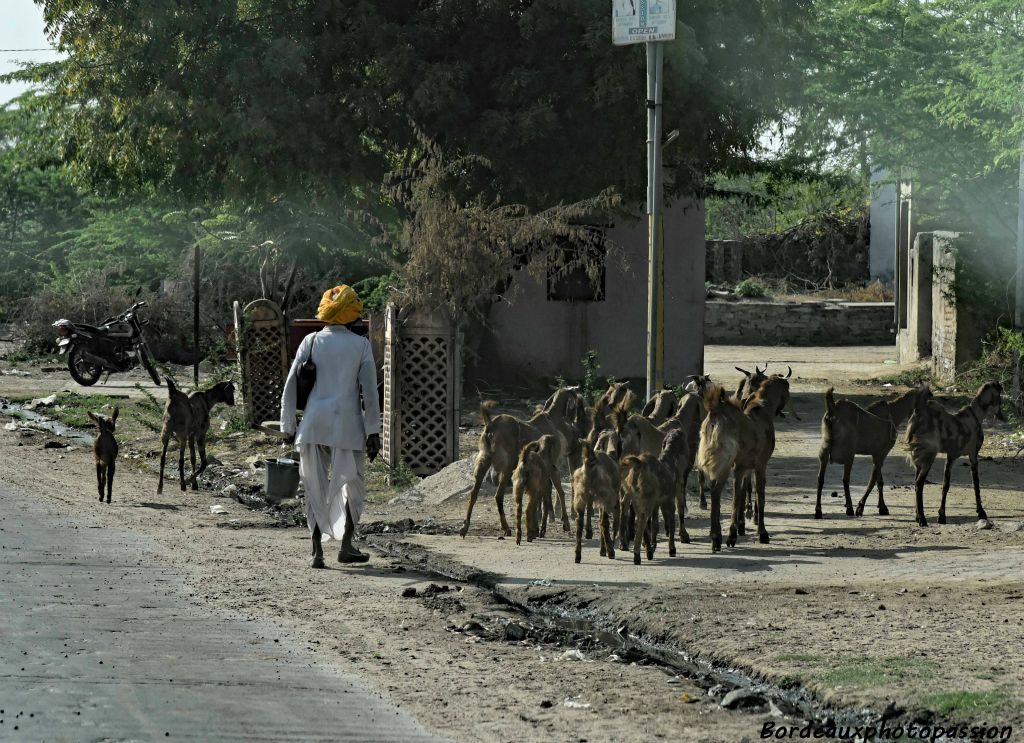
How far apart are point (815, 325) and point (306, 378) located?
101 ft

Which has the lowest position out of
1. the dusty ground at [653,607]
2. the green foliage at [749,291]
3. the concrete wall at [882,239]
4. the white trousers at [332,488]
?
the dusty ground at [653,607]

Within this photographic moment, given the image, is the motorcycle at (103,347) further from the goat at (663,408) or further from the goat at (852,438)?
the goat at (852,438)

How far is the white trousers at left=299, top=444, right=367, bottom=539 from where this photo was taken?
11195 mm

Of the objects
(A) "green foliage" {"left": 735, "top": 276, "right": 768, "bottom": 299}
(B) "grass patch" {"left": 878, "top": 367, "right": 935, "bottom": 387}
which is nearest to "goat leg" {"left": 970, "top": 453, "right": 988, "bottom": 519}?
(B) "grass patch" {"left": 878, "top": 367, "right": 935, "bottom": 387}

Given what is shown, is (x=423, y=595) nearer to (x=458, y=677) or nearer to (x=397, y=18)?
(x=458, y=677)

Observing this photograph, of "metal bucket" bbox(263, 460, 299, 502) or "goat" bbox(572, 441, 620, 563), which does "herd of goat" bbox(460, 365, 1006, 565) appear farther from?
"metal bucket" bbox(263, 460, 299, 502)

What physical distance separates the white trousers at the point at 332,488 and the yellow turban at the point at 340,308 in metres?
0.92

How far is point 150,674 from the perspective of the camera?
301 inches

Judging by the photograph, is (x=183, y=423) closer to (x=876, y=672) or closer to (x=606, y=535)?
(x=606, y=535)

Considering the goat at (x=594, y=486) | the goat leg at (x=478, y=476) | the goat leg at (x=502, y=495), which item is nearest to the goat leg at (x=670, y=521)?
the goat at (x=594, y=486)

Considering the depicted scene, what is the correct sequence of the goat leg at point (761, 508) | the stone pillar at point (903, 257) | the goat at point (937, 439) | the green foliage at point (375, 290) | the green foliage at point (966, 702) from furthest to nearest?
the stone pillar at point (903, 257) < the green foliage at point (375, 290) < the goat at point (937, 439) < the goat leg at point (761, 508) < the green foliage at point (966, 702)

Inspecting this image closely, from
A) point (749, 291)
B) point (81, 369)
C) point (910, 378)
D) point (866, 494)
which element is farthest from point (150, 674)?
point (749, 291)

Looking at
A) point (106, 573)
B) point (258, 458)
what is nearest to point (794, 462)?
point (258, 458)

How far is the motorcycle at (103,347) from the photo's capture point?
88.6 ft
